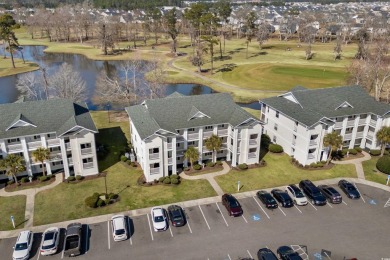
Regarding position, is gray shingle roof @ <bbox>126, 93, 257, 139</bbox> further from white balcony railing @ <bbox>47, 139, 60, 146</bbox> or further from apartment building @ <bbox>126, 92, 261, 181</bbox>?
white balcony railing @ <bbox>47, 139, 60, 146</bbox>

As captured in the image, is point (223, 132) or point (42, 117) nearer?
point (42, 117)

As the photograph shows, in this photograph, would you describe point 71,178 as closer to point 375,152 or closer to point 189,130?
point 189,130

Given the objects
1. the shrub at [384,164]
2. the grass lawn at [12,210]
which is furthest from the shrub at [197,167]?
the shrub at [384,164]

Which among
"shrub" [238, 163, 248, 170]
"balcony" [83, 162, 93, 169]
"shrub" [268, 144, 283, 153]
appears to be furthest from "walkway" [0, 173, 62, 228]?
"shrub" [268, 144, 283, 153]

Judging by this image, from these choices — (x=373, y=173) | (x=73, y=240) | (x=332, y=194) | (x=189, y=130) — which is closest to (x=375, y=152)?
(x=373, y=173)

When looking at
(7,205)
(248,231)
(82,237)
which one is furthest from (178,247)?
(7,205)

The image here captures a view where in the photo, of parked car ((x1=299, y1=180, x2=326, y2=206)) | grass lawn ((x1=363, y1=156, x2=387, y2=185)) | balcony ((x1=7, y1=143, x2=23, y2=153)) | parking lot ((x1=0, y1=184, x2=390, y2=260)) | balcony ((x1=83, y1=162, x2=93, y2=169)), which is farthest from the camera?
grass lawn ((x1=363, y1=156, x2=387, y2=185))

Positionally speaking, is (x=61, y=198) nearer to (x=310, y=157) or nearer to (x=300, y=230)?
(x=300, y=230)
